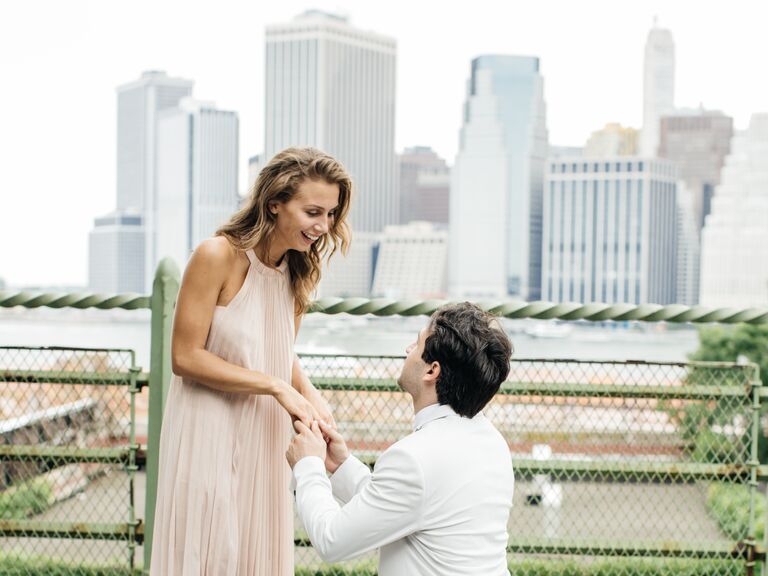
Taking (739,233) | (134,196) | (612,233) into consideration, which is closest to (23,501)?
(612,233)

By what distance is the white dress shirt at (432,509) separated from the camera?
171cm

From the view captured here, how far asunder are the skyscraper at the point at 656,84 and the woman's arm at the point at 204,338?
147 m

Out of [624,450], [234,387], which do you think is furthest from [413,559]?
[624,450]

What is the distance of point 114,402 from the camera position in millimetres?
3268

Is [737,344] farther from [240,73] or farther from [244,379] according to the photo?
[240,73]

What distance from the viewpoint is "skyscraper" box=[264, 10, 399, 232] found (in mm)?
148125

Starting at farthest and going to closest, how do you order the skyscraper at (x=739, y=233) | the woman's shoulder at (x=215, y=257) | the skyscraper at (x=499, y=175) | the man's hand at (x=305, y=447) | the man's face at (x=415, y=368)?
the skyscraper at (x=499, y=175), the skyscraper at (x=739, y=233), the woman's shoulder at (x=215, y=257), the man's hand at (x=305, y=447), the man's face at (x=415, y=368)

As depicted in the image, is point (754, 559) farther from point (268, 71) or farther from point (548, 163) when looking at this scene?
point (268, 71)

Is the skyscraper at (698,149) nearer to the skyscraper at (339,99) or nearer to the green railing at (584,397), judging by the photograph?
the skyscraper at (339,99)

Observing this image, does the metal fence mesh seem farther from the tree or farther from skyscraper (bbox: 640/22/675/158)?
skyscraper (bbox: 640/22/675/158)

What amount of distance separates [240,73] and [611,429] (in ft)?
536

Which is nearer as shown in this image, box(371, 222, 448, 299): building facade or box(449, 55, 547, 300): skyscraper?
box(371, 222, 448, 299): building facade

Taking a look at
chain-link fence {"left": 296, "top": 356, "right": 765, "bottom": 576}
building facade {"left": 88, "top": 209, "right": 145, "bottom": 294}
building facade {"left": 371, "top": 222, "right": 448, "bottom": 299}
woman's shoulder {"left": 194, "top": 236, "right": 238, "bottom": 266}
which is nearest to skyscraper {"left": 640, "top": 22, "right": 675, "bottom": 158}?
building facade {"left": 371, "top": 222, "right": 448, "bottom": 299}

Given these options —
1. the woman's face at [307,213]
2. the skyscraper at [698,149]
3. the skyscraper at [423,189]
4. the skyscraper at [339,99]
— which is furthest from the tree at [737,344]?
the skyscraper at [423,189]
